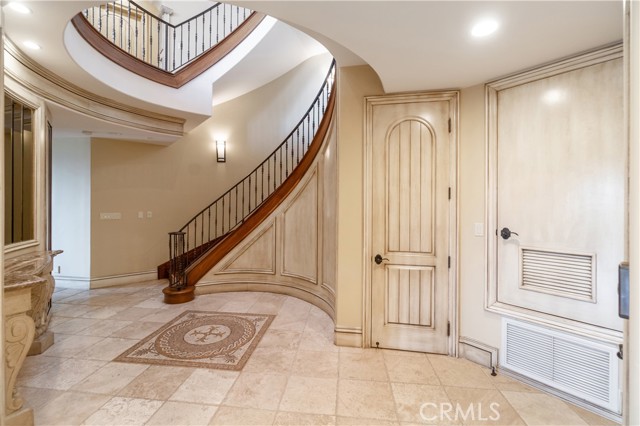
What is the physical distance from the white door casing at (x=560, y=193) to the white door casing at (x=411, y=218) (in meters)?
0.38

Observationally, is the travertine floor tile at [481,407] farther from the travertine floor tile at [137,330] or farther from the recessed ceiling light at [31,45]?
the recessed ceiling light at [31,45]

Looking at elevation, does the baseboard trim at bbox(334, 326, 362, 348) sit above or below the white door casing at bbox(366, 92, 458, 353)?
below

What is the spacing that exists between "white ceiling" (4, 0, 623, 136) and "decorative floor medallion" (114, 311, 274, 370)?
8.81 feet

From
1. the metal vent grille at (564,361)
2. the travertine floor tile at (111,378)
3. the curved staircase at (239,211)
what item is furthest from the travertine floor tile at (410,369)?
the curved staircase at (239,211)

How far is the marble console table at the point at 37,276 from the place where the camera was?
2228mm

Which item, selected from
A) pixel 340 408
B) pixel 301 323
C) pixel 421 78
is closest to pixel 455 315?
pixel 340 408

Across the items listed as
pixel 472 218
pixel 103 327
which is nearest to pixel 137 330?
pixel 103 327

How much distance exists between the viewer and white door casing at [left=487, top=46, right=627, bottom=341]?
77.0 inches

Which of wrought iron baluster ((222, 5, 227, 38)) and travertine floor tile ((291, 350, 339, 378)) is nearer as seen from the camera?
travertine floor tile ((291, 350, 339, 378))

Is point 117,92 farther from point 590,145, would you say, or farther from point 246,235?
point 590,145

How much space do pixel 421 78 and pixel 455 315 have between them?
2149 mm

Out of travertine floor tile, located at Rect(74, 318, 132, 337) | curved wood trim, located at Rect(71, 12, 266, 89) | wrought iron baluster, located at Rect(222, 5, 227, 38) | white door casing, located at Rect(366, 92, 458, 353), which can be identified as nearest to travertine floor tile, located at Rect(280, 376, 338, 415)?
white door casing, located at Rect(366, 92, 458, 353)

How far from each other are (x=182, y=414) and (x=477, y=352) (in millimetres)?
2409

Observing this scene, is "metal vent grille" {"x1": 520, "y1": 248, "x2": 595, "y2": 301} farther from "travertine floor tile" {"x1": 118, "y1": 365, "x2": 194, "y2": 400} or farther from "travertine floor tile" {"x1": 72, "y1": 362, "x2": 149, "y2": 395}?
"travertine floor tile" {"x1": 72, "y1": 362, "x2": 149, "y2": 395}
